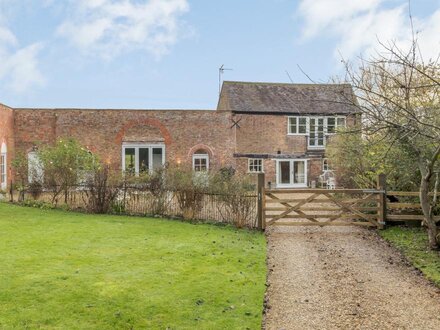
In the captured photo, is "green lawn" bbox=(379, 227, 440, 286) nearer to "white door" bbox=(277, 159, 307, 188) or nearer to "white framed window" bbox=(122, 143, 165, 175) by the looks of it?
"white door" bbox=(277, 159, 307, 188)

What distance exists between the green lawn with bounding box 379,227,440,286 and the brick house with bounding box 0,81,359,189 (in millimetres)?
11819

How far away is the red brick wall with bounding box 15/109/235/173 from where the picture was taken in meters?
26.2

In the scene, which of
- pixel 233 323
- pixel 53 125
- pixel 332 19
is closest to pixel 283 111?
pixel 53 125

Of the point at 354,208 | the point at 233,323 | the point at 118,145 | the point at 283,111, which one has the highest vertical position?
the point at 283,111

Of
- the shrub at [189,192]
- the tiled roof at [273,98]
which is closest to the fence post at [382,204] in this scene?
the shrub at [189,192]

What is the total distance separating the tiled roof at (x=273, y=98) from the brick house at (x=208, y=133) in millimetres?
71

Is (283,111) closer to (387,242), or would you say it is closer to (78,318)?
(387,242)

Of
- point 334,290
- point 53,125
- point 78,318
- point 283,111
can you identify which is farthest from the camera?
point 283,111

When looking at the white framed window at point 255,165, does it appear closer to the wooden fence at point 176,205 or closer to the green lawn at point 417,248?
the wooden fence at point 176,205

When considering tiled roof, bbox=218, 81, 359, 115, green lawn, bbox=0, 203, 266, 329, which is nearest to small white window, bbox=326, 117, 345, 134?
tiled roof, bbox=218, 81, 359, 115

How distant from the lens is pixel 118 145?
2731cm

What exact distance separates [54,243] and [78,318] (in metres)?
4.72

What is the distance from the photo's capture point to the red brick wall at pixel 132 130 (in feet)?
86.1

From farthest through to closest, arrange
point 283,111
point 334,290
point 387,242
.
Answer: point 283,111
point 387,242
point 334,290
